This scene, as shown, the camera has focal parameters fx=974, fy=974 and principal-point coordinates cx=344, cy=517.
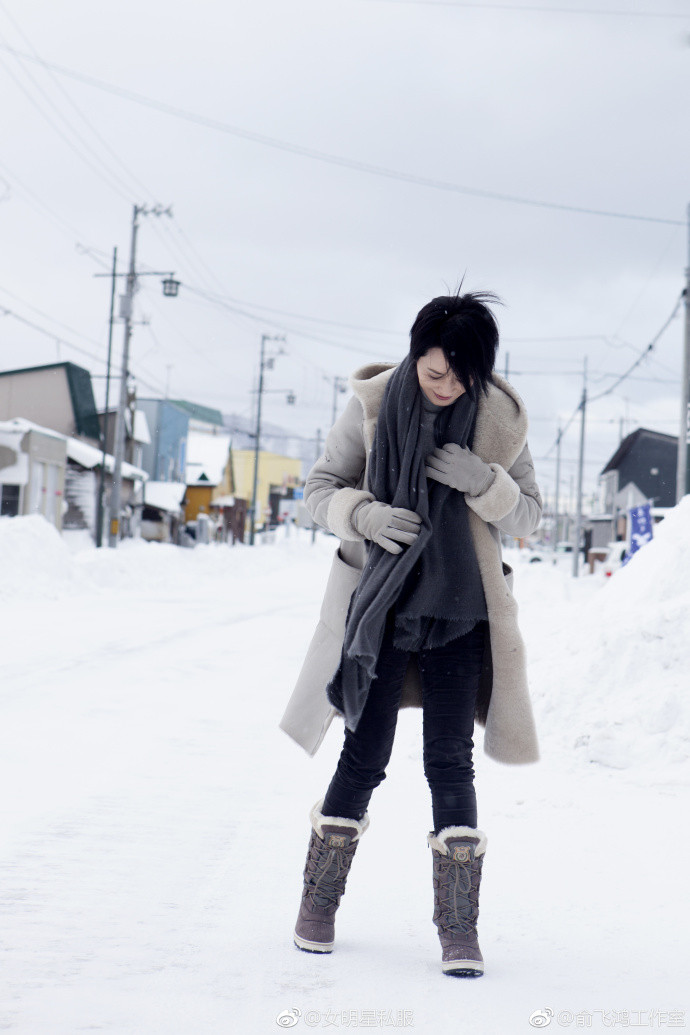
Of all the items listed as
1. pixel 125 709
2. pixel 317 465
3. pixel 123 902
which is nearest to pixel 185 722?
pixel 125 709

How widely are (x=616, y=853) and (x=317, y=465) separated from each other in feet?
6.35

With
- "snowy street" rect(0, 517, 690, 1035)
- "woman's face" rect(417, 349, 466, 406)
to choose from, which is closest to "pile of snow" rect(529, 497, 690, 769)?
"snowy street" rect(0, 517, 690, 1035)

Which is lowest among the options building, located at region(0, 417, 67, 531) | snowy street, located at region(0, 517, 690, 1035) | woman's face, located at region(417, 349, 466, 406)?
snowy street, located at region(0, 517, 690, 1035)

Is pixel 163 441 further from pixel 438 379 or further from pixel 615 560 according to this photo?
pixel 438 379

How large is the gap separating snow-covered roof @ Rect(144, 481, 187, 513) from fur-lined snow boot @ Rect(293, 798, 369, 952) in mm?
44636

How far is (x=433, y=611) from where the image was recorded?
2.56 metres

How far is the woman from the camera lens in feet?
8.45

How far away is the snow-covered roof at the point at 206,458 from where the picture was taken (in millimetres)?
60469

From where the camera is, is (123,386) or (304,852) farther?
(123,386)

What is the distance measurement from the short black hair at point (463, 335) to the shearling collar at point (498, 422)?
0.06 meters

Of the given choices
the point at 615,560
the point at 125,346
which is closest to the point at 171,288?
the point at 125,346

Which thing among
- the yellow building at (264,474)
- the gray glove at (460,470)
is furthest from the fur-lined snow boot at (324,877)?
the yellow building at (264,474)

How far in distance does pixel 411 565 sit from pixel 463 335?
0.62 meters

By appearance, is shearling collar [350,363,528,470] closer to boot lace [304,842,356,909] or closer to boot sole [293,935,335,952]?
boot lace [304,842,356,909]
